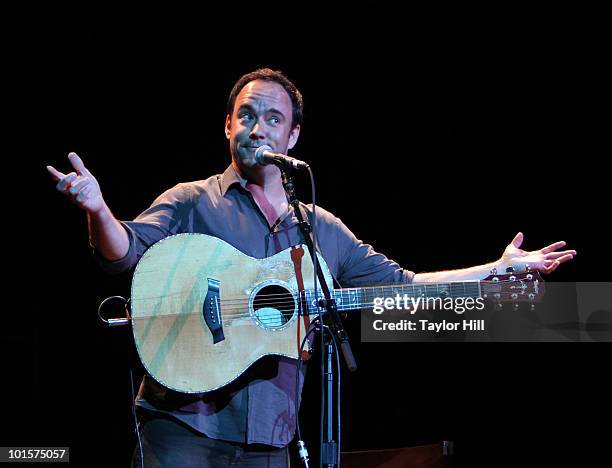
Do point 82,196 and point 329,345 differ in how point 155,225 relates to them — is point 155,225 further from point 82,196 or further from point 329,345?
point 329,345

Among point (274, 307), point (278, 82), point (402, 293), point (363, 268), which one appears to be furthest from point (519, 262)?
point (278, 82)

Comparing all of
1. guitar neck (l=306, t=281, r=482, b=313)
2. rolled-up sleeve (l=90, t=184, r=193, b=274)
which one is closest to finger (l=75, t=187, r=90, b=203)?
rolled-up sleeve (l=90, t=184, r=193, b=274)

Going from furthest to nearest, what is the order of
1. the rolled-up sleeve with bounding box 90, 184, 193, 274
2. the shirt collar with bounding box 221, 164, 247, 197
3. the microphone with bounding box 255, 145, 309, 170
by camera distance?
the shirt collar with bounding box 221, 164, 247, 197, the rolled-up sleeve with bounding box 90, 184, 193, 274, the microphone with bounding box 255, 145, 309, 170

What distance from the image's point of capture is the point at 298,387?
109 inches

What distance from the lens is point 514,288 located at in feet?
9.82

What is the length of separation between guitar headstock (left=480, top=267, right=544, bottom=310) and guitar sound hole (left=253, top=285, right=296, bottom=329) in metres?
0.91

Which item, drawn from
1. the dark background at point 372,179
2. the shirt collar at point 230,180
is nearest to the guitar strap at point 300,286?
the shirt collar at point 230,180

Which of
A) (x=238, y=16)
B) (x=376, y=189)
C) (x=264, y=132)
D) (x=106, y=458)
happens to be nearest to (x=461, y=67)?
(x=376, y=189)

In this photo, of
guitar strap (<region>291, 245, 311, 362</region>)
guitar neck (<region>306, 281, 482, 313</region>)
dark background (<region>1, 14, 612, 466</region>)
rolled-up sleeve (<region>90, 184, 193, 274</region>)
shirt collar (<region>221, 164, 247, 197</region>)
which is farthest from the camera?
dark background (<region>1, 14, 612, 466</region>)

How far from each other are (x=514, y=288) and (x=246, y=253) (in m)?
1.24

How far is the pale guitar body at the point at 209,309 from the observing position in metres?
2.67

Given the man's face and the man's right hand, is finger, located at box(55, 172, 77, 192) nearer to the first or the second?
the man's right hand

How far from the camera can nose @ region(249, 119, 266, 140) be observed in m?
3.15

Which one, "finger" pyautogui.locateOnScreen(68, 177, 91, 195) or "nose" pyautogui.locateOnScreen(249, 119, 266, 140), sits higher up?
"nose" pyautogui.locateOnScreen(249, 119, 266, 140)
